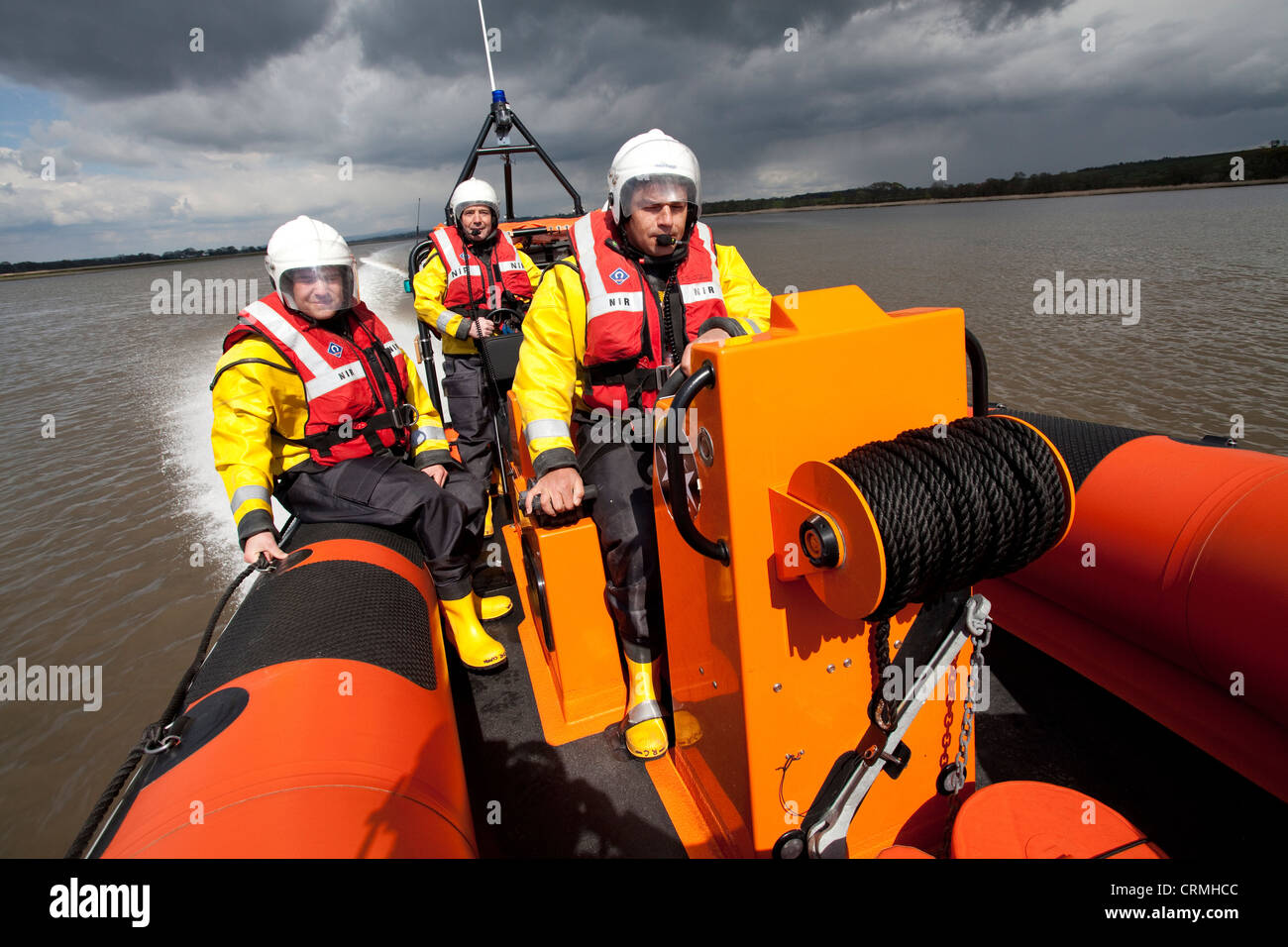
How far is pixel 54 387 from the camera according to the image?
9.64m

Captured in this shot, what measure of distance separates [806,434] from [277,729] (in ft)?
4.07

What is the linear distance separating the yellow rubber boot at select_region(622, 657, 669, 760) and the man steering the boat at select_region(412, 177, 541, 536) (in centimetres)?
261

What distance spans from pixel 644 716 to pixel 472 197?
12.5 ft

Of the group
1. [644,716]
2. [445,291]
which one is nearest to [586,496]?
[644,716]

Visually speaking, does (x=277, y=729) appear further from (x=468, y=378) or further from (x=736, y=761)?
(x=468, y=378)

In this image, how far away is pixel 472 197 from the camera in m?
4.41

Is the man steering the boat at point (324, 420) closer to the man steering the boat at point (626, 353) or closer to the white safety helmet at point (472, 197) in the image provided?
the man steering the boat at point (626, 353)

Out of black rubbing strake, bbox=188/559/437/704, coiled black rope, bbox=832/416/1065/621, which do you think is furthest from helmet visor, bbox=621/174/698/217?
black rubbing strake, bbox=188/559/437/704

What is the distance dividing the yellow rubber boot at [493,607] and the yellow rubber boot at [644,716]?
3.70ft

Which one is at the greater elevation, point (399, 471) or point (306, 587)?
point (399, 471)

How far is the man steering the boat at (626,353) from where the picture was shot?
1894 millimetres

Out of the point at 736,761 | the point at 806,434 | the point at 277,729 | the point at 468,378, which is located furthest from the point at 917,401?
the point at 468,378

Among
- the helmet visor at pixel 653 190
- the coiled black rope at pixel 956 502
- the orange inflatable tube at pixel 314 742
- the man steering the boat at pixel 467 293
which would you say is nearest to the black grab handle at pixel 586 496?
the orange inflatable tube at pixel 314 742

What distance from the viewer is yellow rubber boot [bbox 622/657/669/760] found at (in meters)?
2.00
